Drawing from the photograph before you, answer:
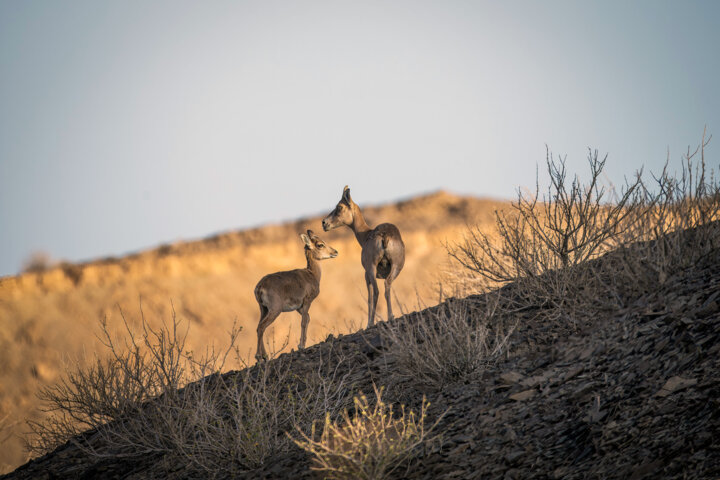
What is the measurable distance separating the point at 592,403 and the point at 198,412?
14.5ft

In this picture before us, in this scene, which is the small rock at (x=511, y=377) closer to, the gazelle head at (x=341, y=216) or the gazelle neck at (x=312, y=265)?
the gazelle neck at (x=312, y=265)

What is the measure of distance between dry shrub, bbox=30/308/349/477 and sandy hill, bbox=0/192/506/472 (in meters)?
17.2

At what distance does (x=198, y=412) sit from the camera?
8188 millimetres

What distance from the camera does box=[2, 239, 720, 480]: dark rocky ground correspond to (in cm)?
517

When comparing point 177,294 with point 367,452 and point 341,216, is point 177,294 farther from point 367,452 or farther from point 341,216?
point 367,452

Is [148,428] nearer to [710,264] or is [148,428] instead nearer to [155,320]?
[710,264]

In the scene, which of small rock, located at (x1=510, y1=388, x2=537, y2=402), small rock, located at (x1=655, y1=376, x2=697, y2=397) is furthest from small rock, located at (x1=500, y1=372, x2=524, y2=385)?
small rock, located at (x1=655, y1=376, x2=697, y2=397)

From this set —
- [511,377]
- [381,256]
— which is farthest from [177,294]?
[511,377]

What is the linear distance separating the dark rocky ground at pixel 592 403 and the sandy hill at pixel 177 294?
1976cm

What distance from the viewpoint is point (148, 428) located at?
870cm

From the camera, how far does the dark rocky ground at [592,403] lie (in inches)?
204

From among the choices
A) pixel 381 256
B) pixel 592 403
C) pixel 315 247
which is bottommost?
pixel 592 403

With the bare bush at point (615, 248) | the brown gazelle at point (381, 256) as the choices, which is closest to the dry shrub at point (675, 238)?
the bare bush at point (615, 248)

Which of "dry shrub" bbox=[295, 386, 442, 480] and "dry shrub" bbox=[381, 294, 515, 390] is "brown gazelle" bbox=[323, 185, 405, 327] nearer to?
"dry shrub" bbox=[381, 294, 515, 390]
